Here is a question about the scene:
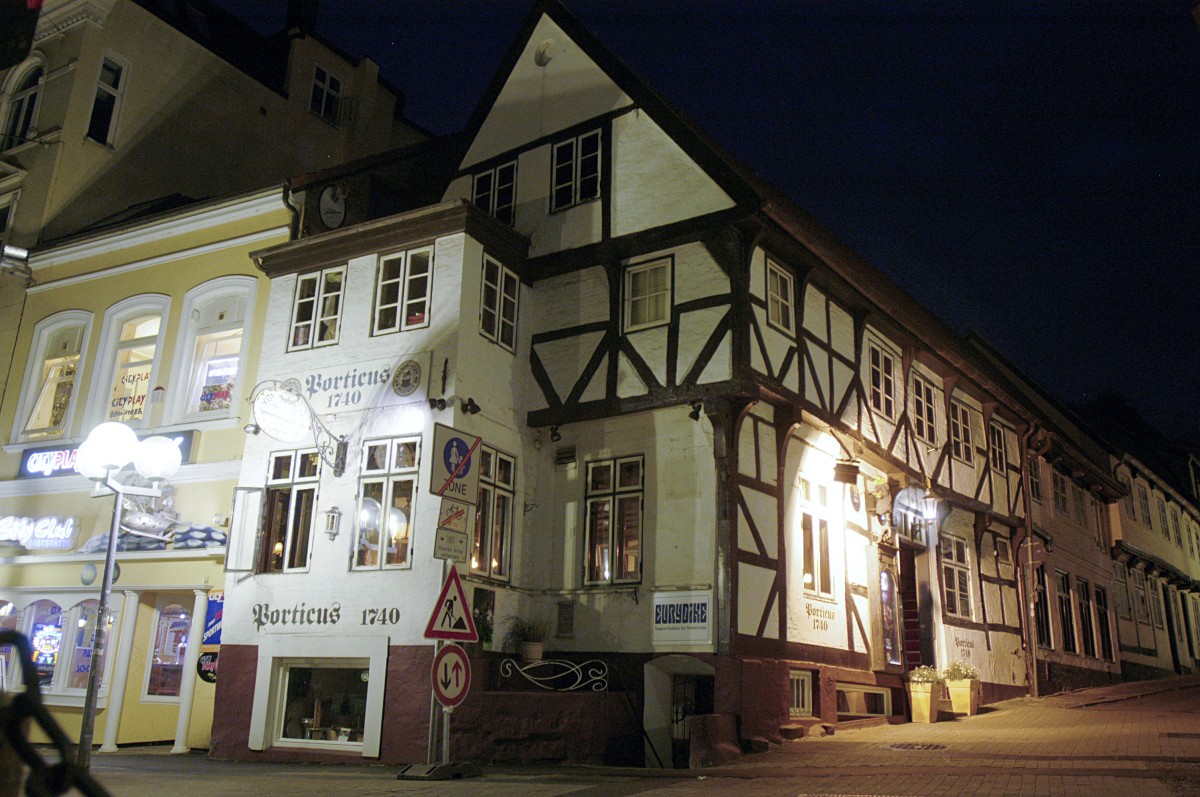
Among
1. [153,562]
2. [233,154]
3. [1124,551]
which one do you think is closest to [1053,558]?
[1124,551]

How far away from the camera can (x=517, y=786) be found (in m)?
10.7

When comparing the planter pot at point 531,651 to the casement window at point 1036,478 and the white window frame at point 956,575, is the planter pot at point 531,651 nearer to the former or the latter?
Result: the white window frame at point 956,575

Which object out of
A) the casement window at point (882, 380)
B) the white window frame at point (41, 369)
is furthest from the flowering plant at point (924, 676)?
the white window frame at point (41, 369)

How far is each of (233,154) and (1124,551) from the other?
28.3 m

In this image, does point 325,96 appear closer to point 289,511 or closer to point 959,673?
point 289,511

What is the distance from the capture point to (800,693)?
49.9 feet

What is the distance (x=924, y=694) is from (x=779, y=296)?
7314mm

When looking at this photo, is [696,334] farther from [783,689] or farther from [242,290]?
[242,290]

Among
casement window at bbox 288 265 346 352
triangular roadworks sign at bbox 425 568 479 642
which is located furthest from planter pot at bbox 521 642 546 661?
casement window at bbox 288 265 346 352

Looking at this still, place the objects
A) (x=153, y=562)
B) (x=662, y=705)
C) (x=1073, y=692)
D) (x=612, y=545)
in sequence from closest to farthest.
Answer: (x=662, y=705) → (x=612, y=545) → (x=153, y=562) → (x=1073, y=692)

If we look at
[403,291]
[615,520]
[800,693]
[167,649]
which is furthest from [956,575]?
[167,649]

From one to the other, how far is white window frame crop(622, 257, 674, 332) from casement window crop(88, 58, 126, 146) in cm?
1469

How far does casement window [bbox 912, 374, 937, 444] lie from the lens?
68.9 ft

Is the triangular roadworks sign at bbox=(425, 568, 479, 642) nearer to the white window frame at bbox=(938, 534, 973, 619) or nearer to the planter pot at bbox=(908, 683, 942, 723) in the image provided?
the planter pot at bbox=(908, 683, 942, 723)
